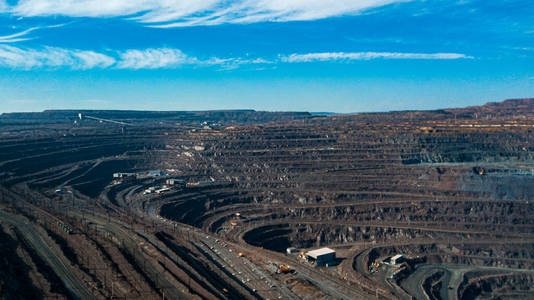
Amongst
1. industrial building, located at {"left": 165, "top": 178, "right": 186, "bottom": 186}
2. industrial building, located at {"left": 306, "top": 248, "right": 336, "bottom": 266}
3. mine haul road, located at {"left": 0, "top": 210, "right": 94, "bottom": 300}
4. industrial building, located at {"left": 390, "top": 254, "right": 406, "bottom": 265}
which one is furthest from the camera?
industrial building, located at {"left": 165, "top": 178, "right": 186, "bottom": 186}

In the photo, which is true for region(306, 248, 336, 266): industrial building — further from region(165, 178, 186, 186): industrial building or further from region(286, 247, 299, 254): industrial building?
region(165, 178, 186, 186): industrial building

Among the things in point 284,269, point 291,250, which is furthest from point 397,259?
point 284,269

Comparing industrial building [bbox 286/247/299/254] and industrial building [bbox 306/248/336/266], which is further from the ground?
industrial building [bbox 306/248/336/266]

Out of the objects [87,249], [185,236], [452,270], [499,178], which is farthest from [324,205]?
[87,249]

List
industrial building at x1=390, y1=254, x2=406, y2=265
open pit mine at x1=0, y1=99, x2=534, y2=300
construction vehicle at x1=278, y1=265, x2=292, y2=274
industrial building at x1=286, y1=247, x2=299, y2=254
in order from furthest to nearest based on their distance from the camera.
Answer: industrial building at x1=286, y1=247, x2=299, y2=254, industrial building at x1=390, y1=254, x2=406, y2=265, construction vehicle at x1=278, y1=265, x2=292, y2=274, open pit mine at x1=0, y1=99, x2=534, y2=300

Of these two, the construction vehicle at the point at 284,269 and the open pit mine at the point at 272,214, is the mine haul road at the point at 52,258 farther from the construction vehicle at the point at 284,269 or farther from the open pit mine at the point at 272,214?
the construction vehicle at the point at 284,269

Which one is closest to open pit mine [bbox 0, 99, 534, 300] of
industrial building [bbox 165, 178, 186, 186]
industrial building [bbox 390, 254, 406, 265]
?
industrial building [bbox 390, 254, 406, 265]

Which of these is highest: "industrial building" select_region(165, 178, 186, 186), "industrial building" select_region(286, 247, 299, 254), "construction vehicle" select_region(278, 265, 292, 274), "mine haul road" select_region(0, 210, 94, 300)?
"mine haul road" select_region(0, 210, 94, 300)

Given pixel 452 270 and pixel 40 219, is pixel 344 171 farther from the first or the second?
pixel 40 219

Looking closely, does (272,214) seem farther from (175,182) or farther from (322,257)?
(175,182)
